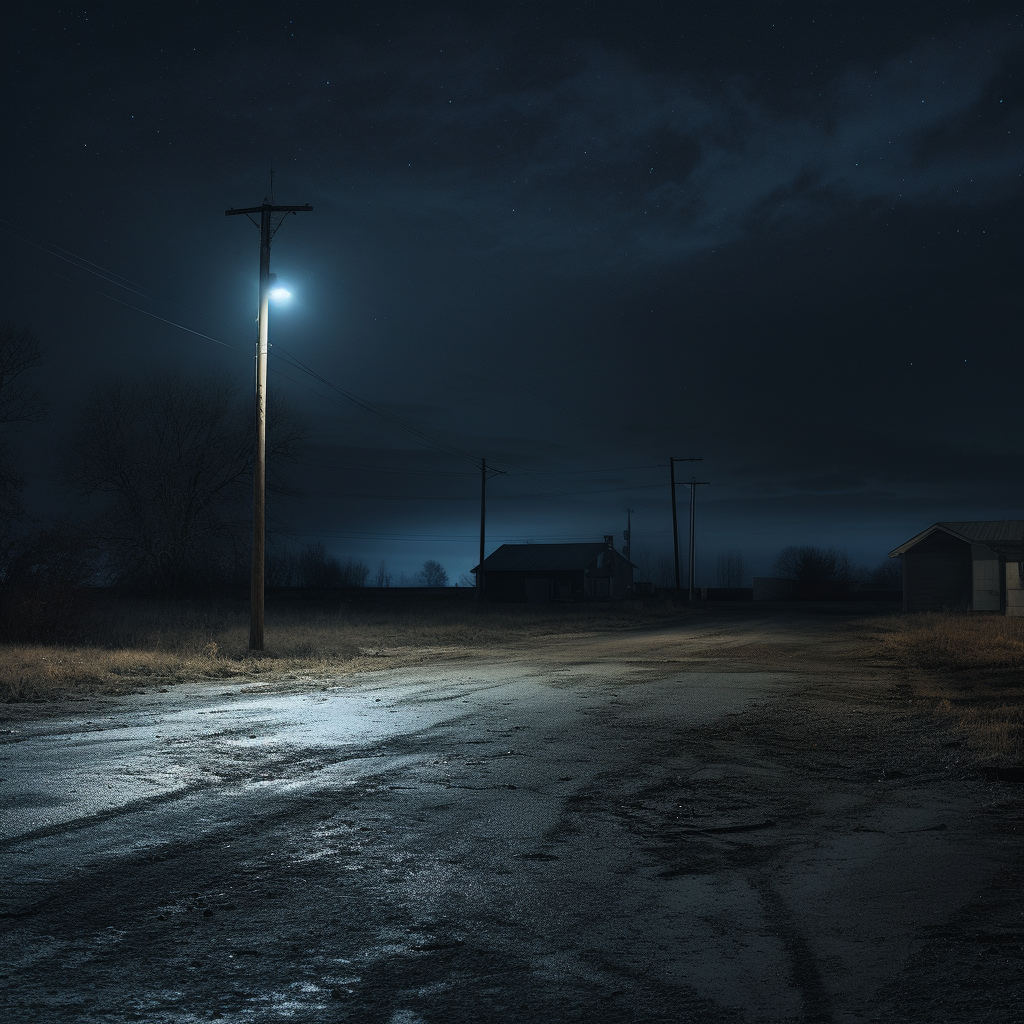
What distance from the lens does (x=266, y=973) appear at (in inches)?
140

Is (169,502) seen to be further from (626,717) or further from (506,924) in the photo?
(506,924)

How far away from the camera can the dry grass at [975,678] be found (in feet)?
29.0

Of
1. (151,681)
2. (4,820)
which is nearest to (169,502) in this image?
(151,681)

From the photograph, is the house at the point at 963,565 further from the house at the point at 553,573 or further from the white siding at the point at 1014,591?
the house at the point at 553,573

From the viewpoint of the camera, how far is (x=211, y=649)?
60.4 feet

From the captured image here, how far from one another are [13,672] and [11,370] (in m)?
20.8

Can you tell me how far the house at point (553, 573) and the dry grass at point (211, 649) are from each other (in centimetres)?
3866

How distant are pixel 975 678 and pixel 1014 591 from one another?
29.6m

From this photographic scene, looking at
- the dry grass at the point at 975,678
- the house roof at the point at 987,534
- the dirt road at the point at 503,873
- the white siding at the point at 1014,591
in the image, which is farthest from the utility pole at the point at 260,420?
the house roof at the point at 987,534

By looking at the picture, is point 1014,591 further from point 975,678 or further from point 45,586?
point 45,586

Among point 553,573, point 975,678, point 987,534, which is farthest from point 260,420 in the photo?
point 553,573

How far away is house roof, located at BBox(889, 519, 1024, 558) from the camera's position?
4312 cm

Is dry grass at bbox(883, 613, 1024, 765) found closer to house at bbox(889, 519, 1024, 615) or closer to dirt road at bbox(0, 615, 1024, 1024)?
dirt road at bbox(0, 615, 1024, 1024)

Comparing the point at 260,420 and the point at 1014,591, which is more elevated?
the point at 260,420
